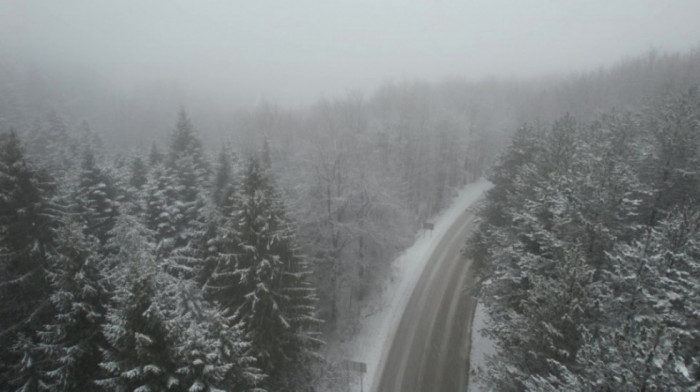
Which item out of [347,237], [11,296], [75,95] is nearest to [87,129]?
[11,296]

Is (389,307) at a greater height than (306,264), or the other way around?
(306,264)

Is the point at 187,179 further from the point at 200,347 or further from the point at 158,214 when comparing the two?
the point at 200,347

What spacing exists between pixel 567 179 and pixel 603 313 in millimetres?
7628

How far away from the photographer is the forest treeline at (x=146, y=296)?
10.6 metres

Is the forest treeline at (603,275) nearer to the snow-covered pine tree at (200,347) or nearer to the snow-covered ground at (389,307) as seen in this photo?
the snow-covered ground at (389,307)

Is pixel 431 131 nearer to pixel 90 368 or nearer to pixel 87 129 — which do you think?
pixel 90 368

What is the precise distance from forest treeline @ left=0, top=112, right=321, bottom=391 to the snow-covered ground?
715 cm

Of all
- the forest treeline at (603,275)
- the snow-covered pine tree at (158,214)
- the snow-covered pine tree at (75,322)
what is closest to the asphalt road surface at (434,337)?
the forest treeline at (603,275)

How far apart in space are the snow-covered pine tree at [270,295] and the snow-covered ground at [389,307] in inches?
302

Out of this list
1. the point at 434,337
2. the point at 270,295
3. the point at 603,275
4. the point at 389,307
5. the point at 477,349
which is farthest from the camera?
the point at 389,307

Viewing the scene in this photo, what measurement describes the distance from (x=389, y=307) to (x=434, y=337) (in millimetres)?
4807

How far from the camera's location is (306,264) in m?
19.8

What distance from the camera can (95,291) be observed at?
13781mm

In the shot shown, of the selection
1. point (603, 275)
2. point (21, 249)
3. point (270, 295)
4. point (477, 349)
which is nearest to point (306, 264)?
point (270, 295)
